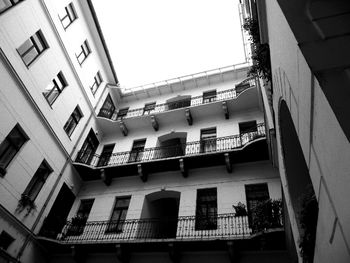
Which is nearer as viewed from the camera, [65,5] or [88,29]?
[65,5]

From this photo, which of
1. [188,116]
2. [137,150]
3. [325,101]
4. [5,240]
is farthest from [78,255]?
[325,101]

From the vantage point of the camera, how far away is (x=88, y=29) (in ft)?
67.5

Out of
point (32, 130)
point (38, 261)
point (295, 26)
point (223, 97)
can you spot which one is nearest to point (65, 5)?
point (32, 130)

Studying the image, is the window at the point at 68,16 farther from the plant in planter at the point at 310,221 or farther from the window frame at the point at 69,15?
the plant in planter at the point at 310,221

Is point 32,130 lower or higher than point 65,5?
lower

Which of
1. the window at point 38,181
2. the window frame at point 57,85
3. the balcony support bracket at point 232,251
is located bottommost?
the balcony support bracket at point 232,251

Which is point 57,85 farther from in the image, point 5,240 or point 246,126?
point 246,126

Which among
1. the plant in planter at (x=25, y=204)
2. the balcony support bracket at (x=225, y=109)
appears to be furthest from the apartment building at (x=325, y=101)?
the plant in planter at (x=25, y=204)

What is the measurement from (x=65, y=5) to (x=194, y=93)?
1071 centimetres

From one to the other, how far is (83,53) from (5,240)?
43.2 ft

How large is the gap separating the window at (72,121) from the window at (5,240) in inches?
259

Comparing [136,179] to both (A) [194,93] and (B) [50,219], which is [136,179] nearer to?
(B) [50,219]

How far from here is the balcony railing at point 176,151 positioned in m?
14.9

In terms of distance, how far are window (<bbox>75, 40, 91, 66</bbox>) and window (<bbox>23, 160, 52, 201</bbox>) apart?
794cm
